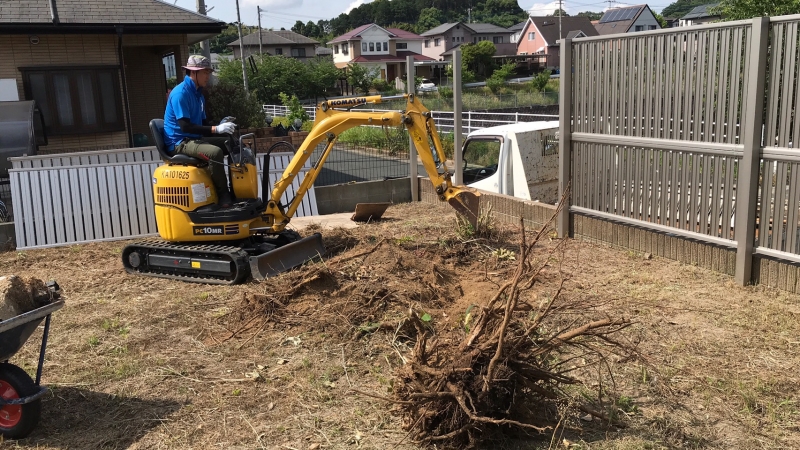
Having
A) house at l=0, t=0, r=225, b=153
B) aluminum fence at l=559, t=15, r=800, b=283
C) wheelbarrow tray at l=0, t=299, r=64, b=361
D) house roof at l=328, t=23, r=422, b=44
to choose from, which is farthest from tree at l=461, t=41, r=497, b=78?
wheelbarrow tray at l=0, t=299, r=64, b=361

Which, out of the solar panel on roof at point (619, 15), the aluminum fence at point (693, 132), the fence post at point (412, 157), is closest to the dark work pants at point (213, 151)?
the fence post at point (412, 157)

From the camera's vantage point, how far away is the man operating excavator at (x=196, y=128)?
7.84 metres

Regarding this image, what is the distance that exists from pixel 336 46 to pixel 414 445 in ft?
294

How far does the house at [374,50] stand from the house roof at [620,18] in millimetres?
21287

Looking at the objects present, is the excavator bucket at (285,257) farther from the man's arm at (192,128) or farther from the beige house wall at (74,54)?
the beige house wall at (74,54)

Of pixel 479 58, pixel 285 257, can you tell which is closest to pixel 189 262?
pixel 285 257

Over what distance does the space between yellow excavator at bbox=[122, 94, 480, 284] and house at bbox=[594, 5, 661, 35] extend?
73821 millimetres

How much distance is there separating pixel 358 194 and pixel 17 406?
7961 mm

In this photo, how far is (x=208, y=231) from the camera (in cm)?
805

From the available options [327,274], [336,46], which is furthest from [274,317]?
[336,46]

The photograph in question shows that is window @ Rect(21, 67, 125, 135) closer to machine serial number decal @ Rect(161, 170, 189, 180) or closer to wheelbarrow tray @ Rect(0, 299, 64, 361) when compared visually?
machine serial number decal @ Rect(161, 170, 189, 180)

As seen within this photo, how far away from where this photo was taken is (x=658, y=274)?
281 inches

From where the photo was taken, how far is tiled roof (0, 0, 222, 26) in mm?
13422

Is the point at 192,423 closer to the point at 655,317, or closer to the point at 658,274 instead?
the point at 655,317
